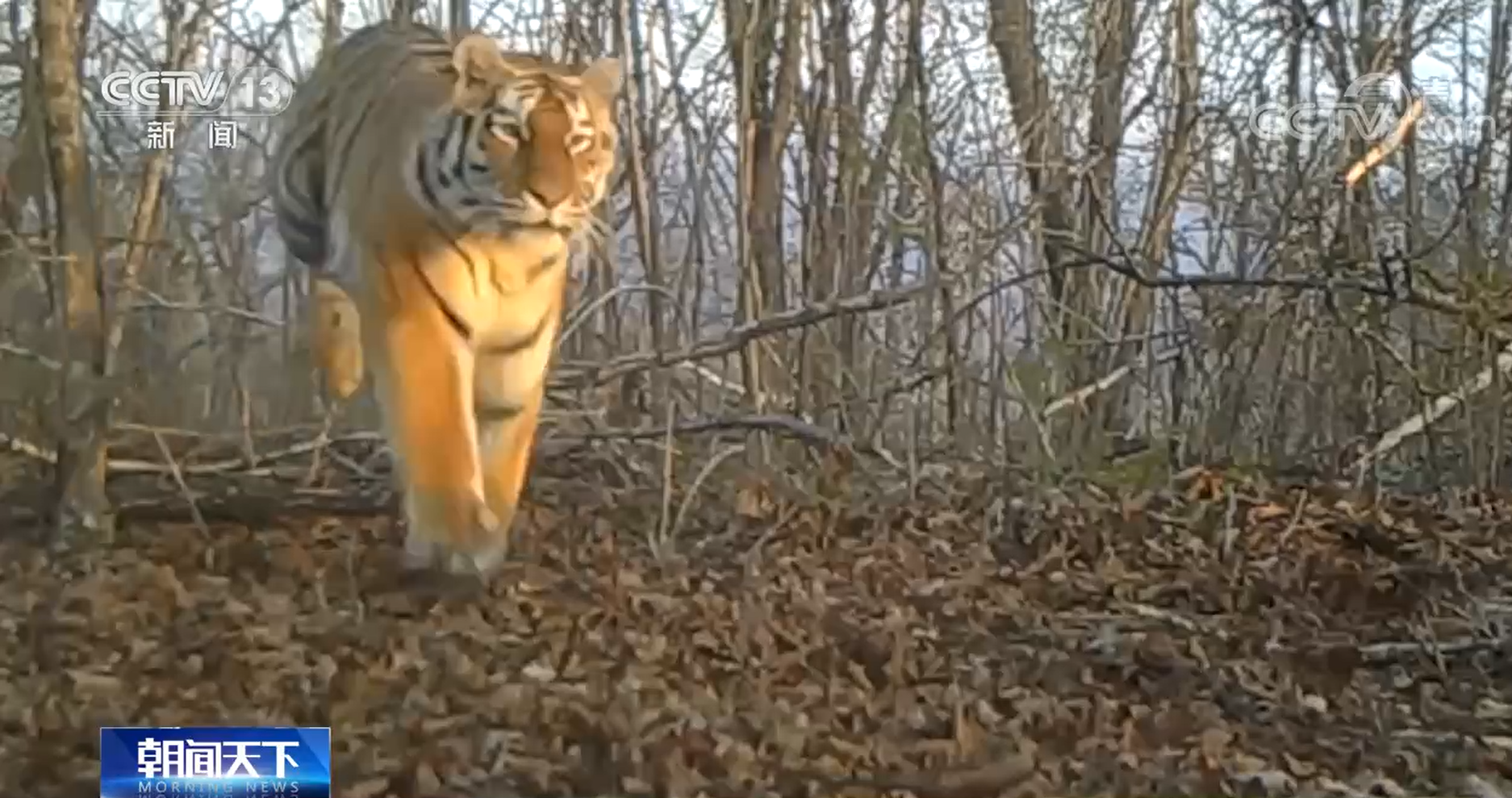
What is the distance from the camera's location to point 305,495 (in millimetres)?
1659

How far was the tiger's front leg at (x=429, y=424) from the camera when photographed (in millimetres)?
1641

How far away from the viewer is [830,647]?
1526 mm

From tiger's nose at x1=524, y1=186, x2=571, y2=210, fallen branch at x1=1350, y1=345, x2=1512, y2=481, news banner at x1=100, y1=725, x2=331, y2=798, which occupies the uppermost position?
tiger's nose at x1=524, y1=186, x2=571, y2=210

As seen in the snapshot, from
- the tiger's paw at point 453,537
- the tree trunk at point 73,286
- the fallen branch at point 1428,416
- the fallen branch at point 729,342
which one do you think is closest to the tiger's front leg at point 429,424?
the tiger's paw at point 453,537

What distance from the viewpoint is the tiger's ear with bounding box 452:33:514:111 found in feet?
5.25

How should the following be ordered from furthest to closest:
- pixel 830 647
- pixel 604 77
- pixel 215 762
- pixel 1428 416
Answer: pixel 1428 416 < pixel 604 77 < pixel 830 647 < pixel 215 762

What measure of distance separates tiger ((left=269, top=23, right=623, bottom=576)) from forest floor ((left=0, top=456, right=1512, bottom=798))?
0.08 m

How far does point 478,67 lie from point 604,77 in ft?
0.38

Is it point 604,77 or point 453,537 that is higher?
point 604,77

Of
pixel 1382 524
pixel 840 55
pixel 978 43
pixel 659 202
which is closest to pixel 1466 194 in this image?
pixel 1382 524

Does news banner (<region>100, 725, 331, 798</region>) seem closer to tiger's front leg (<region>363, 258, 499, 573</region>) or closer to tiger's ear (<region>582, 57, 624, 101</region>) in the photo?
tiger's front leg (<region>363, 258, 499, 573</region>)

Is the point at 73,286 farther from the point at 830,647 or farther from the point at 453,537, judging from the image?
the point at 830,647

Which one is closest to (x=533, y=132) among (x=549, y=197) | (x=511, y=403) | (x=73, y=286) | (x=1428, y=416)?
(x=549, y=197)

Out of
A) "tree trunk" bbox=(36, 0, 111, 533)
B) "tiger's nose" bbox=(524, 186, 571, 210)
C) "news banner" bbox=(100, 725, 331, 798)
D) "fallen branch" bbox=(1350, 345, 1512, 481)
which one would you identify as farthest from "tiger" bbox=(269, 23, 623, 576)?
"fallen branch" bbox=(1350, 345, 1512, 481)
